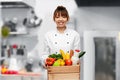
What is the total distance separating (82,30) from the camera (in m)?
2.58

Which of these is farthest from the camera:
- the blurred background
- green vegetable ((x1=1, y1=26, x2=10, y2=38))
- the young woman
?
green vegetable ((x1=1, y1=26, x2=10, y2=38))

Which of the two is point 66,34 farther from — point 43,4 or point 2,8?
point 2,8

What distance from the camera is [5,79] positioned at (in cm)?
180

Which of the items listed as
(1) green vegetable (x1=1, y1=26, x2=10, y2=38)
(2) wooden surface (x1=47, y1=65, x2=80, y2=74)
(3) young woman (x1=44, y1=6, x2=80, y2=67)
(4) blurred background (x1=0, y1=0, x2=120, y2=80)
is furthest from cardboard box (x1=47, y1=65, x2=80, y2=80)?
(1) green vegetable (x1=1, y1=26, x2=10, y2=38)

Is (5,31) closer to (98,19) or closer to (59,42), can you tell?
(98,19)

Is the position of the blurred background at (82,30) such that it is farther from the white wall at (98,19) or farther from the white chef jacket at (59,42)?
the white chef jacket at (59,42)

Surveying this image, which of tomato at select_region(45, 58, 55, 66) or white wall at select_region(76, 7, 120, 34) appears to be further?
white wall at select_region(76, 7, 120, 34)

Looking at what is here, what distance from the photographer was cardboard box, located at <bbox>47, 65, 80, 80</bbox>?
892 mm

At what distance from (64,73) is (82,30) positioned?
5.59 feet

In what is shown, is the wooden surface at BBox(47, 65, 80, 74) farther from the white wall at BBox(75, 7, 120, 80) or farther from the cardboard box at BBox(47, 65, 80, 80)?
the white wall at BBox(75, 7, 120, 80)

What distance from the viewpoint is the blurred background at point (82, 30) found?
242cm

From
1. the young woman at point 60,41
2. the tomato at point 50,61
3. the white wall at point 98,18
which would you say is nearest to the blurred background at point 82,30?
the white wall at point 98,18

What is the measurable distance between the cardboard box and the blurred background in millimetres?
1289

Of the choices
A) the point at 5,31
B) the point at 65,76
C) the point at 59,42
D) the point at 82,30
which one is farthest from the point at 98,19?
the point at 65,76
